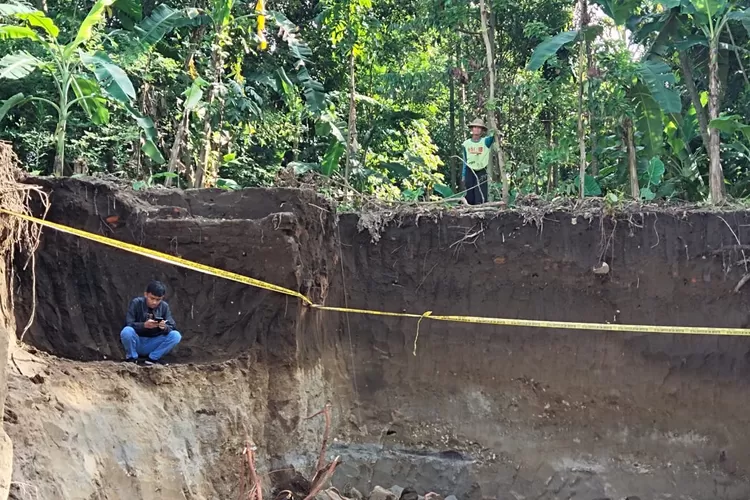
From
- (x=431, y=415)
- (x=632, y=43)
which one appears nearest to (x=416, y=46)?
(x=632, y=43)

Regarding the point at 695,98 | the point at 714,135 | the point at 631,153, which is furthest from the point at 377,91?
the point at 714,135

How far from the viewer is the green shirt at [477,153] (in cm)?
896

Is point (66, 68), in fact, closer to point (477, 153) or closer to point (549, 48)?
point (477, 153)

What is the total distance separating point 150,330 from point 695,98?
9.23 meters

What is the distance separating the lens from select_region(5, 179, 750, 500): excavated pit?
626 cm

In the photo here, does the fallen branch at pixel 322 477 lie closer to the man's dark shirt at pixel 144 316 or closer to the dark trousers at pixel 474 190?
the man's dark shirt at pixel 144 316

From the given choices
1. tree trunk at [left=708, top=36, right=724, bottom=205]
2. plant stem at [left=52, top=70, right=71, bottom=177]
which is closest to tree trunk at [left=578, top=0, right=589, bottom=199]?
tree trunk at [left=708, top=36, right=724, bottom=205]

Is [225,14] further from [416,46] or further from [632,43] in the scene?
[632,43]

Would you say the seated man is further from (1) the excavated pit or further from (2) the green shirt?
(2) the green shirt

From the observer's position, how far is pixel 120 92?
9078 millimetres

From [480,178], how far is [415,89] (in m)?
4.61

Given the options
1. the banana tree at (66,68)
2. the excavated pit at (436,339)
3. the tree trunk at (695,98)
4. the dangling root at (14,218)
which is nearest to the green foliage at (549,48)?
the tree trunk at (695,98)

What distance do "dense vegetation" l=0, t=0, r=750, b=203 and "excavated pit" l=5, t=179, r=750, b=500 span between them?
1252 mm

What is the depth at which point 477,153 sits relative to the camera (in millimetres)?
8984
